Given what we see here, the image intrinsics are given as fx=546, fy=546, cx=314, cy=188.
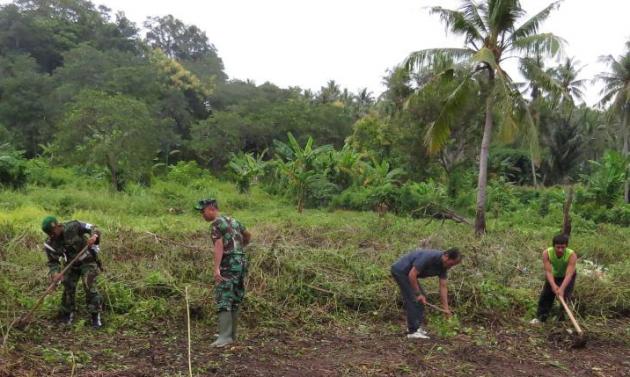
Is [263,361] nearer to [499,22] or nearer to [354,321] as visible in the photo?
[354,321]

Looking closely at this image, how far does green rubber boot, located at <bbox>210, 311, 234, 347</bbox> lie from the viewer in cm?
553

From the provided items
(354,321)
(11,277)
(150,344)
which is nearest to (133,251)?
(11,277)

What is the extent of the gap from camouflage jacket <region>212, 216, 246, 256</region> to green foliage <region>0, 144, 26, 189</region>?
14.2 m

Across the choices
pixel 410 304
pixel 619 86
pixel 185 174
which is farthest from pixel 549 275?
pixel 619 86

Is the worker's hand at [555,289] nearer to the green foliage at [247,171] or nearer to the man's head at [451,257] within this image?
the man's head at [451,257]

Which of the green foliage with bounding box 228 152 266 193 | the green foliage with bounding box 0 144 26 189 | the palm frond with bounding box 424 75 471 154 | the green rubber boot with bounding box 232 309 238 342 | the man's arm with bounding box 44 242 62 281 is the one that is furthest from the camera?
the green foliage with bounding box 228 152 266 193

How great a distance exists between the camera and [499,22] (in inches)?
510

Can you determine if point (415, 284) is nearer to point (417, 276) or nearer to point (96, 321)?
point (417, 276)

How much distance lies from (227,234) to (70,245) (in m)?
1.81

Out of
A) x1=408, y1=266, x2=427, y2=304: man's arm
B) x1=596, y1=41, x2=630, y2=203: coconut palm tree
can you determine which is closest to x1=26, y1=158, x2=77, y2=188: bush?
x1=408, y1=266, x2=427, y2=304: man's arm

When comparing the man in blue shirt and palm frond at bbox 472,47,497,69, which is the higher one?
palm frond at bbox 472,47,497,69

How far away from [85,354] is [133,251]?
3.82 m

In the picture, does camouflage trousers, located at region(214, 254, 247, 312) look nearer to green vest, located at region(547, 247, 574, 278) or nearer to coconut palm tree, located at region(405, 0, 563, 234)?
green vest, located at region(547, 247, 574, 278)

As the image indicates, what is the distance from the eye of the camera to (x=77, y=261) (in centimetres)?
595
